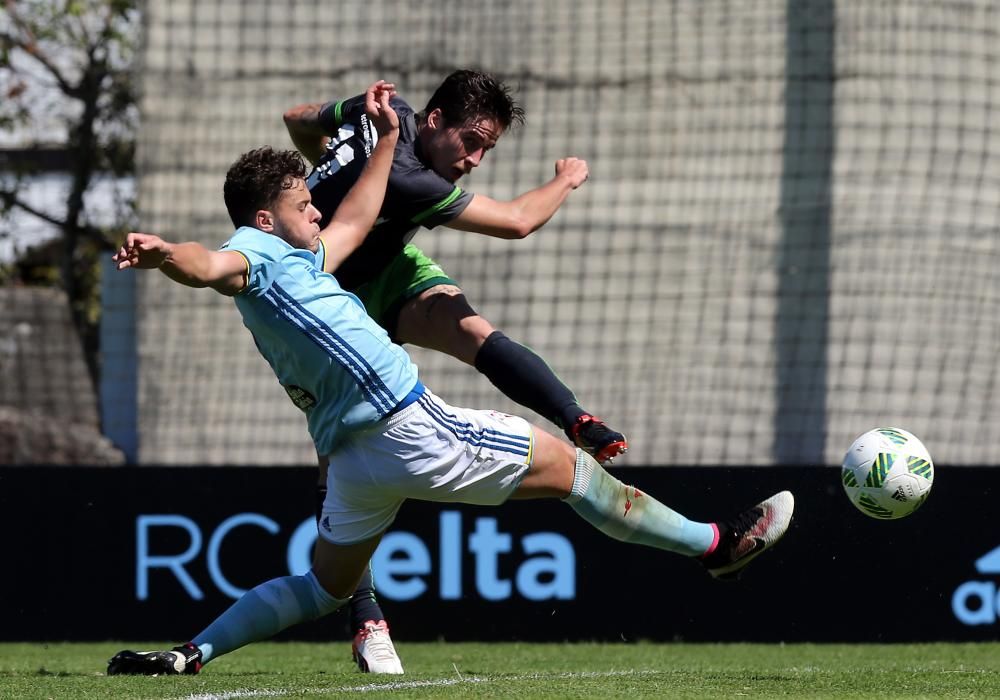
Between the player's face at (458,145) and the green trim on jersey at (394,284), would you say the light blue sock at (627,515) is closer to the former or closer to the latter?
the green trim on jersey at (394,284)

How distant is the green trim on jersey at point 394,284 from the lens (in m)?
5.45

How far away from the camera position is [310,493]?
281 inches

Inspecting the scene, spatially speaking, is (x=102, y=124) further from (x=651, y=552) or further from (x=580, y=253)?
(x=651, y=552)

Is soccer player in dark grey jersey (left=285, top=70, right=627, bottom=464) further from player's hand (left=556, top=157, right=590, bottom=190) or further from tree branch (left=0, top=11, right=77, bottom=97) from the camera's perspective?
tree branch (left=0, top=11, right=77, bottom=97)

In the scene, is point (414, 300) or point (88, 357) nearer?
point (414, 300)

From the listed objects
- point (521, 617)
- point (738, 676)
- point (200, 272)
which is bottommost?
point (521, 617)

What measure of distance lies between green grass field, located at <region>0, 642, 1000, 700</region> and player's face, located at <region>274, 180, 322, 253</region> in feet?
4.34

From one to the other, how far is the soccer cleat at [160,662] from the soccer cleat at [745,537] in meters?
1.65

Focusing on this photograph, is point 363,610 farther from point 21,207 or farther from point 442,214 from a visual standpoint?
point 21,207

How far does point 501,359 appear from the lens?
5.22m

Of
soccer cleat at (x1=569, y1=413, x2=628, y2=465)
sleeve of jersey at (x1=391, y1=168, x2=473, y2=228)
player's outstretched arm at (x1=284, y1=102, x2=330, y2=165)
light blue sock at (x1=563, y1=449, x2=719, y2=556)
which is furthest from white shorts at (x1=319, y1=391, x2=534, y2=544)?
player's outstretched arm at (x1=284, y1=102, x2=330, y2=165)

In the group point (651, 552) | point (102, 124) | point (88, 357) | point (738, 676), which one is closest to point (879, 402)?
point (651, 552)

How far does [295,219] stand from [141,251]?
0.72 meters

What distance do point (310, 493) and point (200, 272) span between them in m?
3.35
